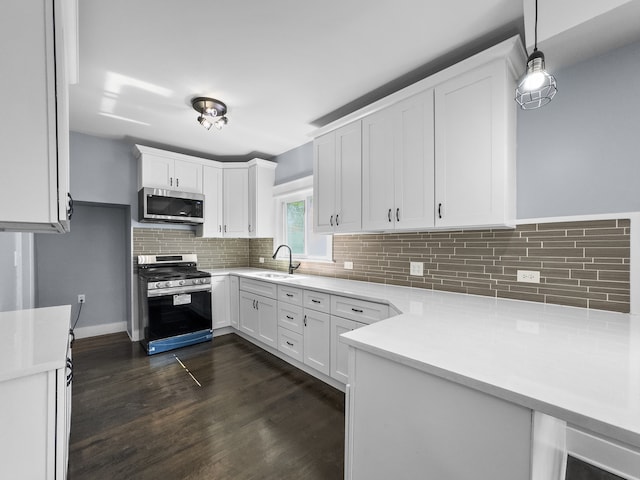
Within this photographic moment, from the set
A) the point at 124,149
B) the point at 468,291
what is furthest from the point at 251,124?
the point at 468,291

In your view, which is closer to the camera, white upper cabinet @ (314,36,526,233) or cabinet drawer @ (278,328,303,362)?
white upper cabinet @ (314,36,526,233)

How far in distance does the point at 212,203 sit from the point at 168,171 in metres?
0.69

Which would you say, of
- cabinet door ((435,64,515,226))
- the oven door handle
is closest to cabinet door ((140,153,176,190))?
the oven door handle

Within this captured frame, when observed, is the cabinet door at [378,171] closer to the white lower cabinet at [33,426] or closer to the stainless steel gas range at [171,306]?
the white lower cabinet at [33,426]

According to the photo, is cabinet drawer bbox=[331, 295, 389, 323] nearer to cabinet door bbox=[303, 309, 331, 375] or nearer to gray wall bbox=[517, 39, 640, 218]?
cabinet door bbox=[303, 309, 331, 375]

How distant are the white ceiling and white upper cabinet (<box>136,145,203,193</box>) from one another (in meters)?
0.59

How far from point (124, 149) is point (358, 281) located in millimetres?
3499

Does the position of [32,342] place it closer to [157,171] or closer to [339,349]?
[339,349]

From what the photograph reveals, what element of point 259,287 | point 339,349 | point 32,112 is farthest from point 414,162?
point 259,287

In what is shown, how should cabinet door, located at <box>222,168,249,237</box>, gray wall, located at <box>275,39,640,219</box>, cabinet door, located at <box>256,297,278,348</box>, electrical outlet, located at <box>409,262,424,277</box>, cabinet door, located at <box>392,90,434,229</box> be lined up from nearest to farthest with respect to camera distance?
1. gray wall, located at <box>275,39,640,219</box>
2. cabinet door, located at <box>392,90,434,229</box>
3. electrical outlet, located at <box>409,262,424,277</box>
4. cabinet door, located at <box>256,297,278,348</box>
5. cabinet door, located at <box>222,168,249,237</box>

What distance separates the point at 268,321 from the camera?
320 cm

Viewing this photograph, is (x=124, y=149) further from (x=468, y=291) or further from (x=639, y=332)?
(x=639, y=332)

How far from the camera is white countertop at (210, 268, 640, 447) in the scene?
0.69 metres

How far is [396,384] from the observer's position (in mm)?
1036
